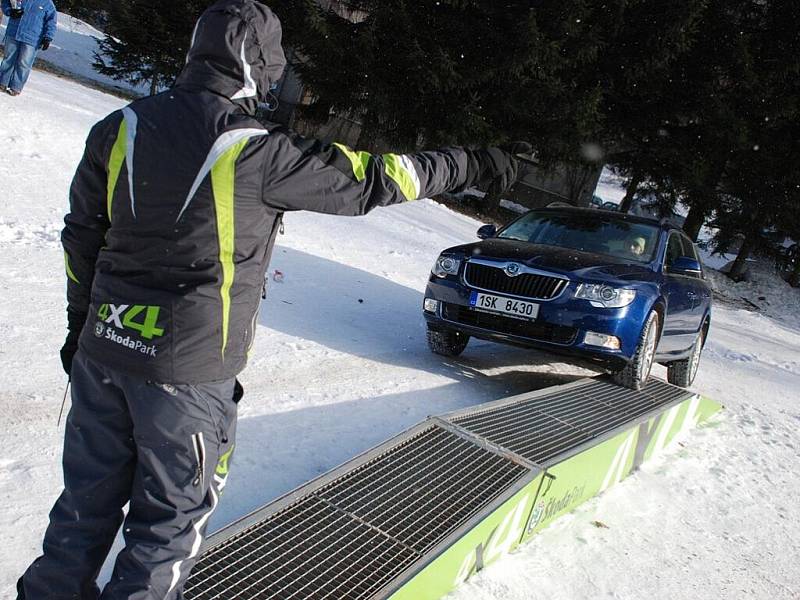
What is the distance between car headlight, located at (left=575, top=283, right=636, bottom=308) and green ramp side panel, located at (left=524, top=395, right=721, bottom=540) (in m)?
0.93

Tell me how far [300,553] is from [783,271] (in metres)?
26.8

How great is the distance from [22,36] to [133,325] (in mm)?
10801

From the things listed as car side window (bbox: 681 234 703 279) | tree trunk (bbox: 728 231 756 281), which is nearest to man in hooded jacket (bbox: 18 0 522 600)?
car side window (bbox: 681 234 703 279)

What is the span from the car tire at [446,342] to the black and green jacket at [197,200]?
4.58m

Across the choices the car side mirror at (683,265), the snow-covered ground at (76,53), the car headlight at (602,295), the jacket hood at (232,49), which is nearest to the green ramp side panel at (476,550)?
the jacket hood at (232,49)

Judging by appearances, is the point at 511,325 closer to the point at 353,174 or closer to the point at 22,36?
the point at 353,174

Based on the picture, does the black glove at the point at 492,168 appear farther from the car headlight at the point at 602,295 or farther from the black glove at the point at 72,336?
the car headlight at the point at 602,295

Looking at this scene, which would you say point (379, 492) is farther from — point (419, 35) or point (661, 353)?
point (419, 35)

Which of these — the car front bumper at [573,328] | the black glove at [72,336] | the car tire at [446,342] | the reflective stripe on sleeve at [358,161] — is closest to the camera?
the reflective stripe on sleeve at [358,161]

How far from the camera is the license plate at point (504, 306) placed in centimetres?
583

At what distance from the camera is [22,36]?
1065 cm

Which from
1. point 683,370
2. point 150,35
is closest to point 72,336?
point 683,370

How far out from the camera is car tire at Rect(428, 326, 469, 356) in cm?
663

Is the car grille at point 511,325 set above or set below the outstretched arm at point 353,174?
below
